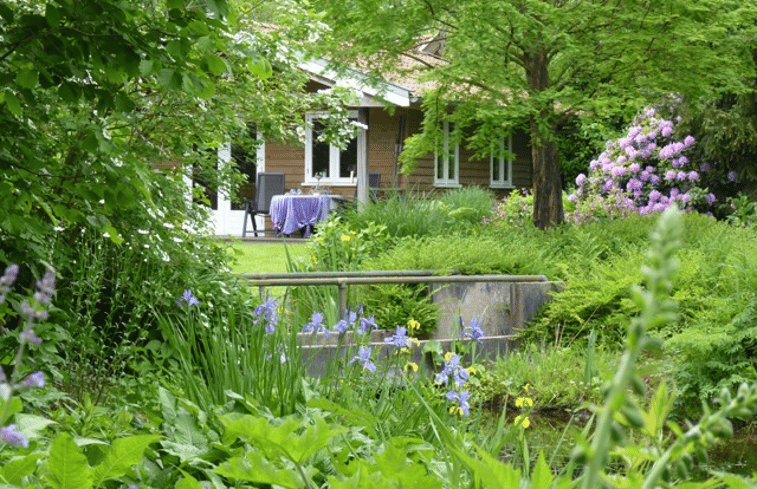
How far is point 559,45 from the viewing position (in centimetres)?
891

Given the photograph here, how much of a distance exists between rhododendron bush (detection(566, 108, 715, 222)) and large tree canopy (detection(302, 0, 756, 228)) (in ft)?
15.0

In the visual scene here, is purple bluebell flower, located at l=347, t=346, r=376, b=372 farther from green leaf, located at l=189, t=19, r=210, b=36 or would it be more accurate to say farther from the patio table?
the patio table

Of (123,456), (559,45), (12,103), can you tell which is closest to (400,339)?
(12,103)

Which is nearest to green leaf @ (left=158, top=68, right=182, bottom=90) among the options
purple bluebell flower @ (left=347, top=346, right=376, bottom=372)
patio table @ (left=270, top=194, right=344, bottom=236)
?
purple bluebell flower @ (left=347, top=346, right=376, bottom=372)

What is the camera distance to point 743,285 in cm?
618

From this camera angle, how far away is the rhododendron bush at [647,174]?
1500 cm

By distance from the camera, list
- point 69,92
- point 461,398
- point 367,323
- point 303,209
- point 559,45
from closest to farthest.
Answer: point 69,92 < point 461,398 < point 367,323 < point 559,45 < point 303,209

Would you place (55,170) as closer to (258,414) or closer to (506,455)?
(258,414)

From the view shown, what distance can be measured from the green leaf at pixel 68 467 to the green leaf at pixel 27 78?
1359mm

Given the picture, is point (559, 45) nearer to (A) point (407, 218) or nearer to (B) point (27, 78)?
(A) point (407, 218)

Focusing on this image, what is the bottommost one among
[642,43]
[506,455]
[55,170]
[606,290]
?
[506,455]

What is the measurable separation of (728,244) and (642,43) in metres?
2.51

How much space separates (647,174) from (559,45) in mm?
7331

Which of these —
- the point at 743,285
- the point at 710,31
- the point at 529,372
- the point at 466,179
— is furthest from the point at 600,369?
the point at 466,179
